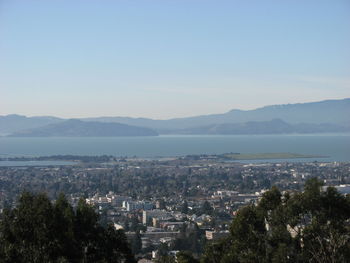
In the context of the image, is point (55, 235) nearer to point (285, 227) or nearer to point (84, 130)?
point (285, 227)

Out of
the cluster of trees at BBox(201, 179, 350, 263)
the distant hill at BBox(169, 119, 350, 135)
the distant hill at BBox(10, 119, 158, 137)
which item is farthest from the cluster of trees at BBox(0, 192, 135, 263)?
the distant hill at BBox(169, 119, 350, 135)

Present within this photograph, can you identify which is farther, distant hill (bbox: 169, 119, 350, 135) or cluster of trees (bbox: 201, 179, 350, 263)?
distant hill (bbox: 169, 119, 350, 135)

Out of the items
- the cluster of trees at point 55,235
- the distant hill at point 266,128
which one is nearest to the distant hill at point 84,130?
the distant hill at point 266,128

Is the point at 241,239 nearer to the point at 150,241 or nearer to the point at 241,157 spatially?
the point at 150,241

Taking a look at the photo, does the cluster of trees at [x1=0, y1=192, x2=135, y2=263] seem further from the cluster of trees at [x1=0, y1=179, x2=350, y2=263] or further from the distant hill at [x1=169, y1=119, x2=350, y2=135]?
the distant hill at [x1=169, y1=119, x2=350, y2=135]

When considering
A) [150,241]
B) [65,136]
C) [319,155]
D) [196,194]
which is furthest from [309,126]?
[150,241]

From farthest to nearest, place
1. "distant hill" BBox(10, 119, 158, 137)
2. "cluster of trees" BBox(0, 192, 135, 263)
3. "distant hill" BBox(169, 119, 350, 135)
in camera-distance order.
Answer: "distant hill" BBox(169, 119, 350, 135)
"distant hill" BBox(10, 119, 158, 137)
"cluster of trees" BBox(0, 192, 135, 263)

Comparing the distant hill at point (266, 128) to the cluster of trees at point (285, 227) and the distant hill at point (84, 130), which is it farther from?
the cluster of trees at point (285, 227)
